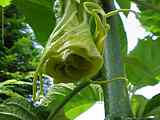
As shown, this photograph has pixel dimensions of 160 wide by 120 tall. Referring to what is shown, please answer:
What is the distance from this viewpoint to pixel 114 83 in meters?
1.19

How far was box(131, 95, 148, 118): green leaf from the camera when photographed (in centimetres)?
134

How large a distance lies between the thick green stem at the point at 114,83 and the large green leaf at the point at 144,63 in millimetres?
307

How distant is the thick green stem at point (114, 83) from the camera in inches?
46.4

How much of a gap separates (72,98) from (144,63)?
0.23 metres

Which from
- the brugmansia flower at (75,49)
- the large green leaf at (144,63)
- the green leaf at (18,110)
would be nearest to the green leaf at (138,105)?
the large green leaf at (144,63)

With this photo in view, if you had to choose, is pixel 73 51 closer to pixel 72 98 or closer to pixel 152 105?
pixel 152 105

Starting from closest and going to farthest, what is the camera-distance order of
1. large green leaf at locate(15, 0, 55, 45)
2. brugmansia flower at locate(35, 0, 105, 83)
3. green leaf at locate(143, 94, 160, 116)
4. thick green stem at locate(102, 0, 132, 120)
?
brugmansia flower at locate(35, 0, 105, 83), thick green stem at locate(102, 0, 132, 120), green leaf at locate(143, 94, 160, 116), large green leaf at locate(15, 0, 55, 45)

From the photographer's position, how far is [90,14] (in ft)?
3.29

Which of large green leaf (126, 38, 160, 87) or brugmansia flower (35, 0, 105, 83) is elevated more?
brugmansia flower (35, 0, 105, 83)

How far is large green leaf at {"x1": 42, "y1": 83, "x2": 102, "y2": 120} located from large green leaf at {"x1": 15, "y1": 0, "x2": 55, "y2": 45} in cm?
19

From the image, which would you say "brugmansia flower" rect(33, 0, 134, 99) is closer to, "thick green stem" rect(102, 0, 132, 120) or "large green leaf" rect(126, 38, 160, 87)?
"thick green stem" rect(102, 0, 132, 120)

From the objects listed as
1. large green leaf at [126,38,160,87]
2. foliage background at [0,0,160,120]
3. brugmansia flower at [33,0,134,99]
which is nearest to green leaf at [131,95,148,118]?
foliage background at [0,0,160,120]

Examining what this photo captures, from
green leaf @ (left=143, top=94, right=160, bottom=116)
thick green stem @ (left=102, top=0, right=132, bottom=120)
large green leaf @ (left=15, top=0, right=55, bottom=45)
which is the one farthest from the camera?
large green leaf @ (left=15, top=0, right=55, bottom=45)

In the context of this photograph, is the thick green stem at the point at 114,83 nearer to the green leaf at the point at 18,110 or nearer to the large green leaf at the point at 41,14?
the green leaf at the point at 18,110
